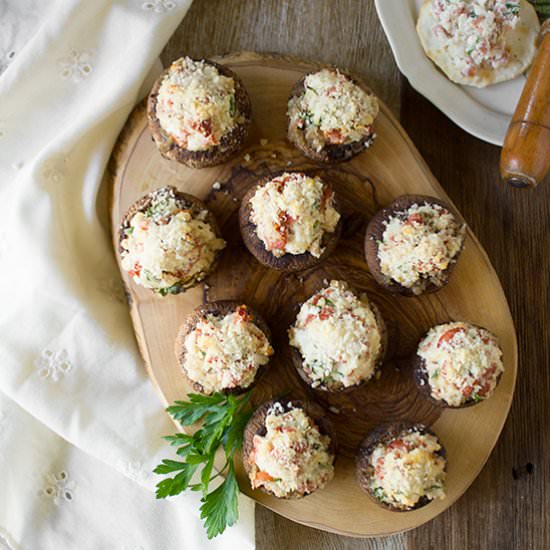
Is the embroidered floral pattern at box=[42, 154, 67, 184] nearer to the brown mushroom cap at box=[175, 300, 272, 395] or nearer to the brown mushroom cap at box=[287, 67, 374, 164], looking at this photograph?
the brown mushroom cap at box=[175, 300, 272, 395]

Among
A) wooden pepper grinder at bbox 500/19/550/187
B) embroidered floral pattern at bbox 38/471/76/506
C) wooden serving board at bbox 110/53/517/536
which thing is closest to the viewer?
wooden pepper grinder at bbox 500/19/550/187

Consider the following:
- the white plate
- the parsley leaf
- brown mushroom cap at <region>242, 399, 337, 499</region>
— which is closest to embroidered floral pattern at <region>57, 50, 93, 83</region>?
the white plate

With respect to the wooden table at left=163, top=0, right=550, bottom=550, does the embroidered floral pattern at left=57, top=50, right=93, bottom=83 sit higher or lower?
higher

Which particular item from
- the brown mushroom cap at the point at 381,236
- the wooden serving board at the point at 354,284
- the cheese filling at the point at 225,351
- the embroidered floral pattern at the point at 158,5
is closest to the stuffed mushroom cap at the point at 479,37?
the wooden serving board at the point at 354,284

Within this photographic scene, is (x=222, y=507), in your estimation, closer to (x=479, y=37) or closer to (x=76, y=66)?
(x=76, y=66)

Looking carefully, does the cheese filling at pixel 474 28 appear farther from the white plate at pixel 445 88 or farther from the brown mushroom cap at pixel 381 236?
the brown mushroom cap at pixel 381 236

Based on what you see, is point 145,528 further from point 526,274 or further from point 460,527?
point 526,274
